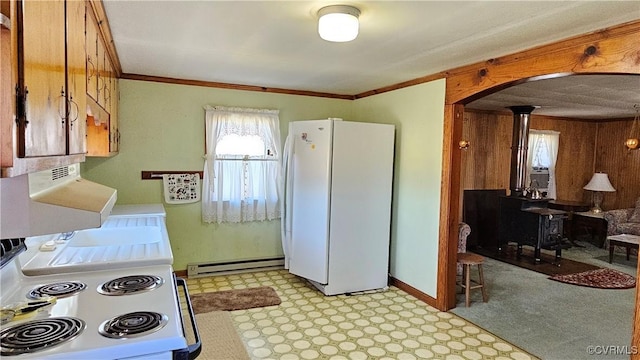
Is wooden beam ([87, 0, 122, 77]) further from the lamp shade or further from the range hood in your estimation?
the lamp shade

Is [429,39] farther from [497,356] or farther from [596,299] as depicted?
[596,299]

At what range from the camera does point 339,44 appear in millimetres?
2746

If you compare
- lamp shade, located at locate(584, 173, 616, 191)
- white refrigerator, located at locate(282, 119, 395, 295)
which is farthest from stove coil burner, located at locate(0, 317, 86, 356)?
lamp shade, located at locate(584, 173, 616, 191)

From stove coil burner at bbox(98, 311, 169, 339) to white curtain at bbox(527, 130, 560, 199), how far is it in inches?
262

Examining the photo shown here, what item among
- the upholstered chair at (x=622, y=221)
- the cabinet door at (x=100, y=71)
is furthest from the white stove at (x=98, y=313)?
the upholstered chair at (x=622, y=221)

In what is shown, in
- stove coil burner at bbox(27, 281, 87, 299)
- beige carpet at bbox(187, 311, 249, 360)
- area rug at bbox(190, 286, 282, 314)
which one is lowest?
beige carpet at bbox(187, 311, 249, 360)

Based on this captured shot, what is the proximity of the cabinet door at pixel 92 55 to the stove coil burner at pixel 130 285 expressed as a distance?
0.91 m

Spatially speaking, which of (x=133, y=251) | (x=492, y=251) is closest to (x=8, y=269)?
(x=133, y=251)

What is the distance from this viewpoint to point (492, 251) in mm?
5902

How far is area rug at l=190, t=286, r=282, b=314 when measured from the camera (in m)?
3.56

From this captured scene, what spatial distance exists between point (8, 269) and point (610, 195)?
870 cm

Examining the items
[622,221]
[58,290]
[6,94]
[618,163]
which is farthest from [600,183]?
[6,94]

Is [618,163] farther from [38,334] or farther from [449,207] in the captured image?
[38,334]

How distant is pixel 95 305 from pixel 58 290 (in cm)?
26
